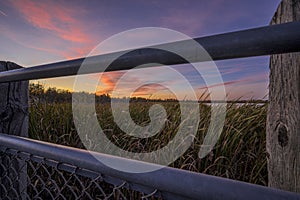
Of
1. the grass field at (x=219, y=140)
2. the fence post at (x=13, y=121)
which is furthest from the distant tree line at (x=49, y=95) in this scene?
the fence post at (x=13, y=121)

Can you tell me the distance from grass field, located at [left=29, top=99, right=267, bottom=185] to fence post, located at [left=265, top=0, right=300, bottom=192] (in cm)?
143

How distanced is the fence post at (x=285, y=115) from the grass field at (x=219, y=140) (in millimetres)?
1426

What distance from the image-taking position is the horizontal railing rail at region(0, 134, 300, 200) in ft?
1.65

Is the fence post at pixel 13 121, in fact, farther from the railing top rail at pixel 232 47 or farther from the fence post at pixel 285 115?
the fence post at pixel 285 115

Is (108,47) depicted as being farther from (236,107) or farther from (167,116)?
(236,107)

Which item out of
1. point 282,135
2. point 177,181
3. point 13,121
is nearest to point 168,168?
point 177,181

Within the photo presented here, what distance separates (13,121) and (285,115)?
1.25m

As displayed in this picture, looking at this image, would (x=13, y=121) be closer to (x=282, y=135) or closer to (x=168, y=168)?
(x=168, y=168)

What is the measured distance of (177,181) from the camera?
0.60 metres

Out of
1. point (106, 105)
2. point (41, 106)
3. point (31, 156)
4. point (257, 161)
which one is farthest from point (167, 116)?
point (31, 156)

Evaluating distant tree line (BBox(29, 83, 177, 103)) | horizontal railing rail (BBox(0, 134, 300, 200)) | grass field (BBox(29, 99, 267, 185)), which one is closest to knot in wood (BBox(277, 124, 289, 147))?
horizontal railing rail (BBox(0, 134, 300, 200))

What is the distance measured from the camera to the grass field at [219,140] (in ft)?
7.03

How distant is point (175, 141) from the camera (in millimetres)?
2385

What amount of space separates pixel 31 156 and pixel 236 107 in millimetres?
2319
